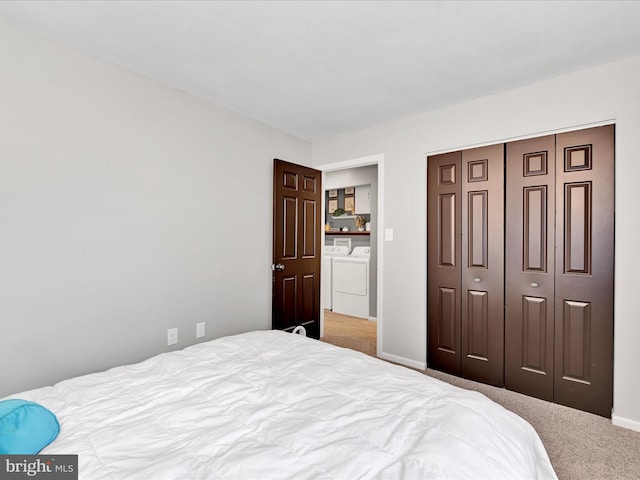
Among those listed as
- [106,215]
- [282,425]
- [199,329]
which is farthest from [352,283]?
[282,425]

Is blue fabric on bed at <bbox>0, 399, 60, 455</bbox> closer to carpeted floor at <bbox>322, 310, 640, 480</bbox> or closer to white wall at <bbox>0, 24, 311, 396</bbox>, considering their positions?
white wall at <bbox>0, 24, 311, 396</bbox>

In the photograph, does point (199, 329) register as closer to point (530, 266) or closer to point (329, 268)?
point (530, 266)

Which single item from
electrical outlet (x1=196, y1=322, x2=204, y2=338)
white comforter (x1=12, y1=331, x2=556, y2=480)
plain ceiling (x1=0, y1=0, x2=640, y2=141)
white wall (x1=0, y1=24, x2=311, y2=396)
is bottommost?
electrical outlet (x1=196, y1=322, x2=204, y2=338)

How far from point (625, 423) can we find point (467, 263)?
1.44 m

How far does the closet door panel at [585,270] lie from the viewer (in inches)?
89.3

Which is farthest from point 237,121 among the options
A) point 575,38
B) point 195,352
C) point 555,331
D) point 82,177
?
point 555,331

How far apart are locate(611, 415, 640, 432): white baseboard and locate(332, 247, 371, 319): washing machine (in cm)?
302

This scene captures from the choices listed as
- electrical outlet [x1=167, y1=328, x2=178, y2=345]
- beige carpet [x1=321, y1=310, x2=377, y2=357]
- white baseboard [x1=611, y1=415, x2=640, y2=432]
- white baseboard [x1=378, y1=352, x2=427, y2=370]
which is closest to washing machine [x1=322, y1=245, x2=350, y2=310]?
beige carpet [x1=321, y1=310, x2=377, y2=357]

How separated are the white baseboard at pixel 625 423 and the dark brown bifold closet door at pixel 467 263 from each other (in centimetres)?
71

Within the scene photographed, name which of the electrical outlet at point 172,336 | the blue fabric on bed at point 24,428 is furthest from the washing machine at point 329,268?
the blue fabric on bed at point 24,428

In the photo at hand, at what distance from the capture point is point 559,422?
87.6 inches

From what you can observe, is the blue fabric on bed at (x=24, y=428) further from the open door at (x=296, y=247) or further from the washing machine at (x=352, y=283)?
the washing machine at (x=352, y=283)

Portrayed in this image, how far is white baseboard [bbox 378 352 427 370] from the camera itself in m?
3.14

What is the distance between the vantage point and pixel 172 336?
2602 mm
